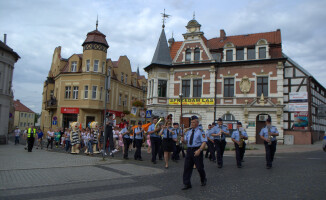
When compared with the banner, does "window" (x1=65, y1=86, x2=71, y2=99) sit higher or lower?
higher

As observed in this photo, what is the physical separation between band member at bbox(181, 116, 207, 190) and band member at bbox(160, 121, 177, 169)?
137 inches

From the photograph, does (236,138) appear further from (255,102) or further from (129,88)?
(129,88)

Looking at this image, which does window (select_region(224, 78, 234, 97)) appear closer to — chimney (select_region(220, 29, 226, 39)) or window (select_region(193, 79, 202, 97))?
window (select_region(193, 79, 202, 97))

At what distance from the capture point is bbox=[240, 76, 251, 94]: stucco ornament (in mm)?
27859

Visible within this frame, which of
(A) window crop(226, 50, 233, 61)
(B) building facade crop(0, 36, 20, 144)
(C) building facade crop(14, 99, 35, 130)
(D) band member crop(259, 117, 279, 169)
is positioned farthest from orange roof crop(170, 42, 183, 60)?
(C) building facade crop(14, 99, 35, 130)

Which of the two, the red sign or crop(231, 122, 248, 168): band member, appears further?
the red sign

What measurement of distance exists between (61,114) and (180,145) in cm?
2776

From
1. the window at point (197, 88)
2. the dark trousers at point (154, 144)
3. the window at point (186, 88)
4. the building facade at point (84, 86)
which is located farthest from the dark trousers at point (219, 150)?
the building facade at point (84, 86)

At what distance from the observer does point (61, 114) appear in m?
37.1

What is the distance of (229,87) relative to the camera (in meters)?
28.9

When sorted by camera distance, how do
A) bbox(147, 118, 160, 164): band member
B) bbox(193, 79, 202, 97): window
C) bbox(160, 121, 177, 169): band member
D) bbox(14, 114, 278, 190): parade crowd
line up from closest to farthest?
bbox(14, 114, 278, 190): parade crowd < bbox(160, 121, 177, 169): band member < bbox(147, 118, 160, 164): band member < bbox(193, 79, 202, 97): window

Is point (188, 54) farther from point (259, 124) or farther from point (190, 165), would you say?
point (190, 165)

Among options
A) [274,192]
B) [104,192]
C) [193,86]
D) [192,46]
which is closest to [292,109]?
[193,86]

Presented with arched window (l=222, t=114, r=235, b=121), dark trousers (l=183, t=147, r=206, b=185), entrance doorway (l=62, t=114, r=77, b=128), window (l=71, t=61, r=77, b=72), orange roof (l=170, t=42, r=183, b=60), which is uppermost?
orange roof (l=170, t=42, r=183, b=60)
